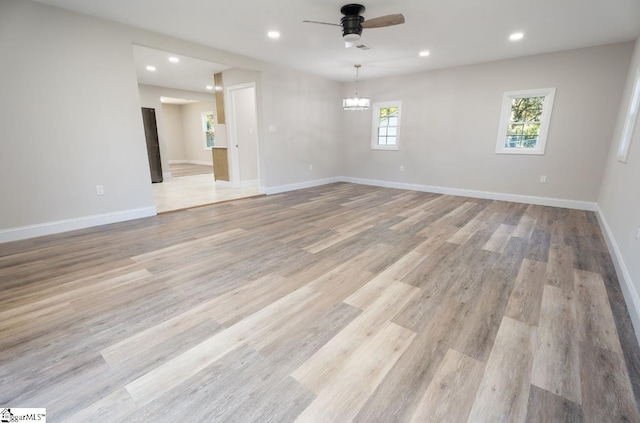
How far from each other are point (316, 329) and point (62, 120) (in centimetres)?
400

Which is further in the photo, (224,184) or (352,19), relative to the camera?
(224,184)

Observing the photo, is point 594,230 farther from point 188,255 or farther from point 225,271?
point 188,255

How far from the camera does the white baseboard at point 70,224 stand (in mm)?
3297

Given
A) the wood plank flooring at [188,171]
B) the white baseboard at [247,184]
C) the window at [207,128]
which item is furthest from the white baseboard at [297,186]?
the window at [207,128]

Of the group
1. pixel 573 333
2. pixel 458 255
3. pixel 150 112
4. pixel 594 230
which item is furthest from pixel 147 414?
pixel 150 112

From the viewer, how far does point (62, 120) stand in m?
3.45

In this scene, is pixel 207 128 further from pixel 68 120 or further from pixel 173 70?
pixel 68 120

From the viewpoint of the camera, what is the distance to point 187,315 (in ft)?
6.38

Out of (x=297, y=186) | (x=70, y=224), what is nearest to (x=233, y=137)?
(x=297, y=186)

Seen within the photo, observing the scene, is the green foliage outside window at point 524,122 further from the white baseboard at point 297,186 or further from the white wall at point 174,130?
the white wall at point 174,130

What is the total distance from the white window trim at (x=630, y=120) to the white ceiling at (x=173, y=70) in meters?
6.08

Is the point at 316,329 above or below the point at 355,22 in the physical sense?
below

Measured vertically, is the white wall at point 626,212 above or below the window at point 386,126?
below

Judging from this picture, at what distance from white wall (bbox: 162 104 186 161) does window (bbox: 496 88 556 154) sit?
1260 centimetres
